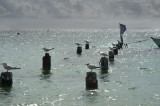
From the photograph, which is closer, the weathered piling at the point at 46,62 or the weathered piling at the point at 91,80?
the weathered piling at the point at 91,80

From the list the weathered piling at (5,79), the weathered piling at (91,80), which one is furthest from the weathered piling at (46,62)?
the weathered piling at (91,80)

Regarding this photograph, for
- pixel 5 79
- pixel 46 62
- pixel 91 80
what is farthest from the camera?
pixel 46 62

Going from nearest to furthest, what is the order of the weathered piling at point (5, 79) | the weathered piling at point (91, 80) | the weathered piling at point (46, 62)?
the weathered piling at point (91, 80), the weathered piling at point (5, 79), the weathered piling at point (46, 62)

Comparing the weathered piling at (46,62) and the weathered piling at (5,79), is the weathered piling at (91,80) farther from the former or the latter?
the weathered piling at (46,62)

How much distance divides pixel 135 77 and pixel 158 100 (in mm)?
9241

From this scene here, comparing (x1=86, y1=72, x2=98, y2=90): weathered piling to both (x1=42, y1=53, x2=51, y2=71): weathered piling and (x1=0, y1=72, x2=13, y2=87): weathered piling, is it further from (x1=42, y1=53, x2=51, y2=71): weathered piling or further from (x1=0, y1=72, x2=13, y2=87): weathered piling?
(x1=42, y1=53, x2=51, y2=71): weathered piling

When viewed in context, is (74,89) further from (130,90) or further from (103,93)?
(130,90)

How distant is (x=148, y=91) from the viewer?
24.8 metres

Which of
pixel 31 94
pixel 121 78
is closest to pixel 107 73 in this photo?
pixel 121 78

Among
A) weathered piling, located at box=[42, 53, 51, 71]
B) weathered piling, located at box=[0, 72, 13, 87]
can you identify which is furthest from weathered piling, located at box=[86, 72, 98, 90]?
weathered piling, located at box=[42, 53, 51, 71]

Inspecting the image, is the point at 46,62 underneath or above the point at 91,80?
above

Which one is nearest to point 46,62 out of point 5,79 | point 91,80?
point 5,79

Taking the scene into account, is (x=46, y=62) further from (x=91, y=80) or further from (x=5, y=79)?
(x=91, y=80)

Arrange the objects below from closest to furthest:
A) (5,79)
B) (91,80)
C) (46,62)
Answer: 1. (91,80)
2. (5,79)
3. (46,62)
